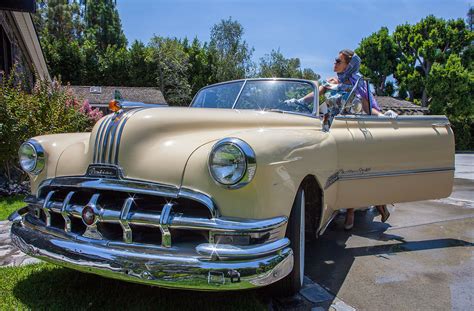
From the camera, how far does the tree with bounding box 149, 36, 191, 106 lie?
35950 mm

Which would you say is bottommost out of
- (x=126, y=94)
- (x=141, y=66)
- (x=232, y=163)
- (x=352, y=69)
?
(x=232, y=163)

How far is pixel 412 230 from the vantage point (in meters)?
4.42

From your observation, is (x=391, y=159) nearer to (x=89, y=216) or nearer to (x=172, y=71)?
(x=89, y=216)

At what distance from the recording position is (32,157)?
2748 mm

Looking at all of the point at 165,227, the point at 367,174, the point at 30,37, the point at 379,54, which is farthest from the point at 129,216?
the point at 379,54

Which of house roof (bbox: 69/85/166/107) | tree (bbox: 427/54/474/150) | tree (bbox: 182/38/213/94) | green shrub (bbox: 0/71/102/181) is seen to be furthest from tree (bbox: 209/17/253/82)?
green shrub (bbox: 0/71/102/181)

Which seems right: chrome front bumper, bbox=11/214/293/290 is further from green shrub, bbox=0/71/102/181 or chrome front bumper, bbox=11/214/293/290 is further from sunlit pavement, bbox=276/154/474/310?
green shrub, bbox=0/71/102/181

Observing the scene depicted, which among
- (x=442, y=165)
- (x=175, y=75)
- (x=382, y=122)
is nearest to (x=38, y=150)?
(x=382, y=122)

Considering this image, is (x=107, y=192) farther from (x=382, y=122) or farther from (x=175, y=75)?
(x=175, y=75)

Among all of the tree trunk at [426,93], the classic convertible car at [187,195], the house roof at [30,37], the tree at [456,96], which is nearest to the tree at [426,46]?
the tree trunk at [426,93]

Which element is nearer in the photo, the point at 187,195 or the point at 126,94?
the point at 187,195

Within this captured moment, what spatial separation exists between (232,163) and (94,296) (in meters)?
1.37

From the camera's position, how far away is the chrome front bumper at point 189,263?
190cm

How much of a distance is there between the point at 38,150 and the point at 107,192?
2.45 ft
